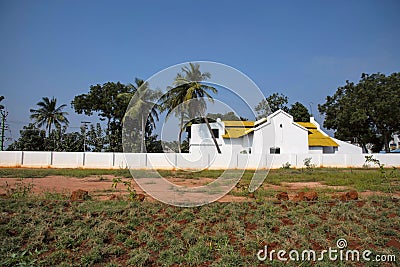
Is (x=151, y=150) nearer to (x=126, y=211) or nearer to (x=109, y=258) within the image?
(x=126, y=211)

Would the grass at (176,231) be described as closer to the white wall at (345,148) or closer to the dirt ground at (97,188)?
the dirt ground at (97,188)

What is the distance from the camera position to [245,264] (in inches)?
183

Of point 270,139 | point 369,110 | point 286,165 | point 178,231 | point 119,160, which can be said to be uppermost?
point 369,110

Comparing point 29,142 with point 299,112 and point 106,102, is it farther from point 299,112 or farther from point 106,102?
point 299,112

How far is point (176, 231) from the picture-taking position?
5758 millimetres

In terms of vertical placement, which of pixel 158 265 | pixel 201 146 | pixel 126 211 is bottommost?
pixel 158 265

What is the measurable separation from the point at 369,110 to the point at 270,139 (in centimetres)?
1809

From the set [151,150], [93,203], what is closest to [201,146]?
[151,150]

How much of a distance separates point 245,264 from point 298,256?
857 millimetres

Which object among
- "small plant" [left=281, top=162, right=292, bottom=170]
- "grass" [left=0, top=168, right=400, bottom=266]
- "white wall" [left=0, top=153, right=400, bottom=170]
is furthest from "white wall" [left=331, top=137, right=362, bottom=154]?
"grass" [left=0, top=168, right=400, bottom=266]

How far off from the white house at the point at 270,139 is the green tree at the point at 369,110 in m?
4.81

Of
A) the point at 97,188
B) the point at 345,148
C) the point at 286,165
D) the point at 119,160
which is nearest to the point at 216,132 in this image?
the point at 286,165

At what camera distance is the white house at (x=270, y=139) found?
22359mm

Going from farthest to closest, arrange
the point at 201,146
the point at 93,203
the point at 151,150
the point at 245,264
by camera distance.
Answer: the point at 151,150 → the point at 201,146 → the point at 93,203 → the point at 245,264
